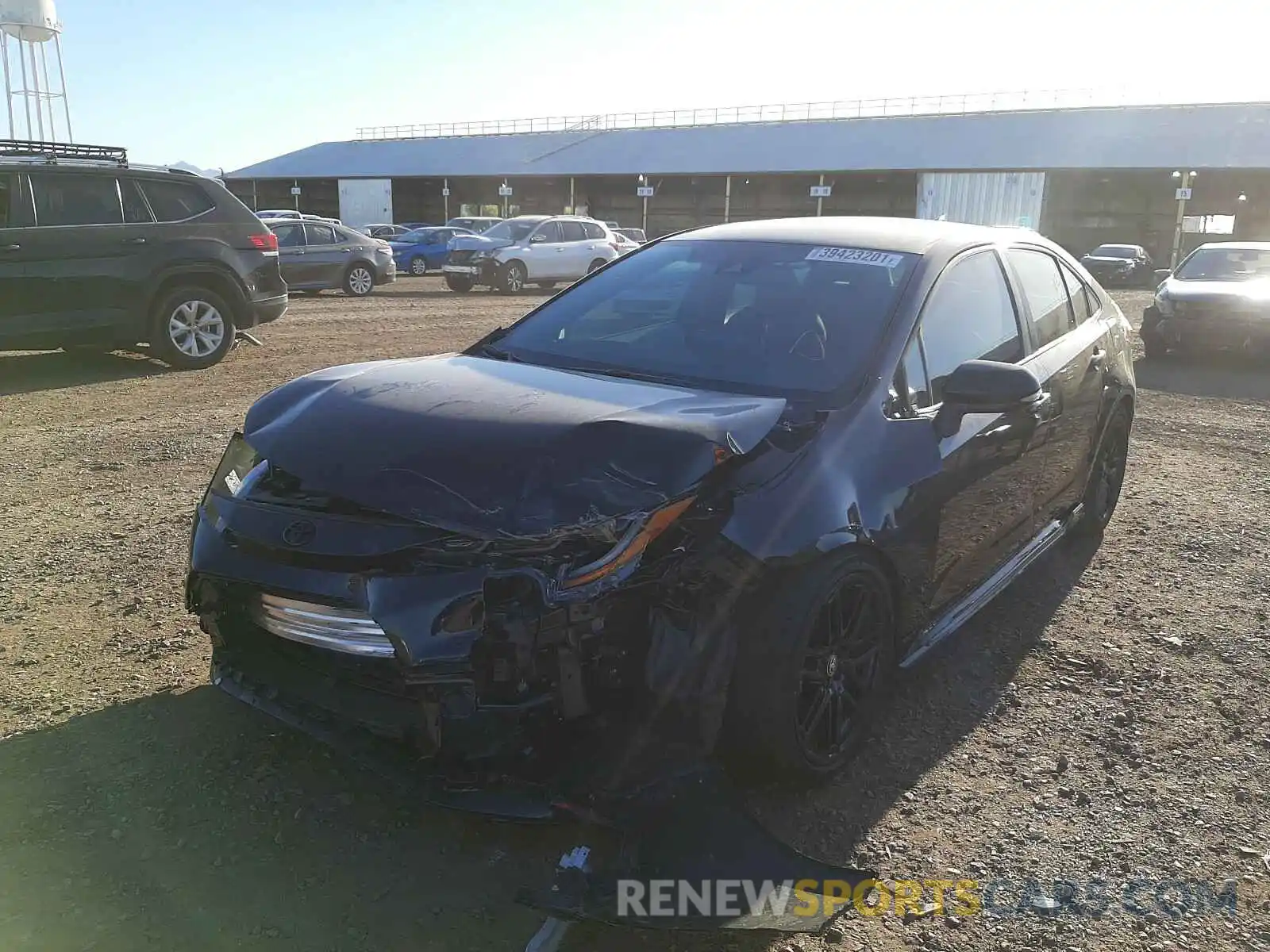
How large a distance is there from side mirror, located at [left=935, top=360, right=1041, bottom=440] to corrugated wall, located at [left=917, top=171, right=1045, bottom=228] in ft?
126

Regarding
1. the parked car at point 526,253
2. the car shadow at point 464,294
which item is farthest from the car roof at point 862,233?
the parked car at point 526,253

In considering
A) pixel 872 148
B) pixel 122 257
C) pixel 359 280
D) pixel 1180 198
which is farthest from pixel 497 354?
pixel 872 148

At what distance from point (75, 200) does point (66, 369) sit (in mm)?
1789

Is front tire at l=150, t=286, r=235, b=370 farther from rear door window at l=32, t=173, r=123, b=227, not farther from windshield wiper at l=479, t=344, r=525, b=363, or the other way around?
windshield wiper at l=479, t=344, r=525, b=363

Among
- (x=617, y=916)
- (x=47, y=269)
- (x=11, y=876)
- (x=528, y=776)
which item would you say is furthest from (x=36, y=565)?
(x=47, y=269)

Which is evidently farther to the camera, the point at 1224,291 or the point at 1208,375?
the point at 1224,291

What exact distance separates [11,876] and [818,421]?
2445 millimetres

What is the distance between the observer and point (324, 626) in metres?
2.41

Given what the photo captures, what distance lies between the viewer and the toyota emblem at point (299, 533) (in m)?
2.44

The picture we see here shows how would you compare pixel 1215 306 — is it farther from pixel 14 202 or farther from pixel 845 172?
pixel 845 172

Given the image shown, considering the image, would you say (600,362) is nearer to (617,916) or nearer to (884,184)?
(617,916)

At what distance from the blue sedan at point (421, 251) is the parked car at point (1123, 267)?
19.0m

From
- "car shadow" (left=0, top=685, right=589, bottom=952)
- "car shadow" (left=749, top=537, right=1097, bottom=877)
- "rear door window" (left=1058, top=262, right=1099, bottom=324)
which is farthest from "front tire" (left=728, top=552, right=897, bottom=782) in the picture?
"rear door window" (left=1058, top=262, right=1099, bottom=324)

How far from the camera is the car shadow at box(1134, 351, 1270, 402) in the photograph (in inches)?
408
